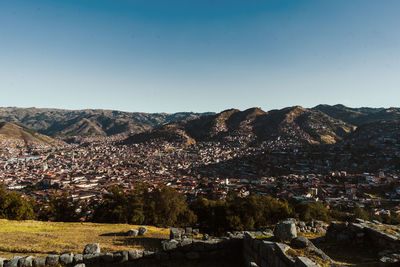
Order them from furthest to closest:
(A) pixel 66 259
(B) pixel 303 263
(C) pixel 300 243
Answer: (A) pixel 66 259
(C) pixel 300 243
(B) pixel 303 263

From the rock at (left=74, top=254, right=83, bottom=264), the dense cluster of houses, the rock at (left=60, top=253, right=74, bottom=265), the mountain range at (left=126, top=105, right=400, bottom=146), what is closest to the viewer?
the rock at (left=60, top=253, right=74, bottom=265)

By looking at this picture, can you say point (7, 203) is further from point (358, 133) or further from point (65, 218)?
point (358, 133)

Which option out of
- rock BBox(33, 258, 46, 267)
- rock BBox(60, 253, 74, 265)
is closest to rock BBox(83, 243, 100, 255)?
rock BBox(60, 253, 74, 265)

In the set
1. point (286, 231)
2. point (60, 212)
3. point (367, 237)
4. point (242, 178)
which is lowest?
point (242, 178)

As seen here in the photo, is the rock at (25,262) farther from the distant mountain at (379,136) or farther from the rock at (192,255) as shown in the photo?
the distant mountain at (379,136)

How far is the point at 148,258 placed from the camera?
957 cm

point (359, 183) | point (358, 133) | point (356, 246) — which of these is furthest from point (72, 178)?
point (358, 133)

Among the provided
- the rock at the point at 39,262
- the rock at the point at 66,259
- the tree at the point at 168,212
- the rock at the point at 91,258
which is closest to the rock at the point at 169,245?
the rock at the point at 91,258

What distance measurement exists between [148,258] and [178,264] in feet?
4.79

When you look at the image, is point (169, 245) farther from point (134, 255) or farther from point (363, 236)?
point (363, 236)

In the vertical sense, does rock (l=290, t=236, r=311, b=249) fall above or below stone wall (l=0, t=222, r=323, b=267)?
above

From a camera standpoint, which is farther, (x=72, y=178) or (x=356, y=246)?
(x=72, y=178)

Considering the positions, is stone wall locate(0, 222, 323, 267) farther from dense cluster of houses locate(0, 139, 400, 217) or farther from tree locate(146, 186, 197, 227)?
dense cluster of houses locate(0, 139, 400, 217)

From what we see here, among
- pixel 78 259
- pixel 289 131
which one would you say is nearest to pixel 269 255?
pixel 78 259
